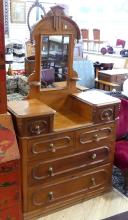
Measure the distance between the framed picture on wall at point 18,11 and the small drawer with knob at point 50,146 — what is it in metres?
6.33

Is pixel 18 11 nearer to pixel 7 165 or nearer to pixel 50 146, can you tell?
pixel 50 146

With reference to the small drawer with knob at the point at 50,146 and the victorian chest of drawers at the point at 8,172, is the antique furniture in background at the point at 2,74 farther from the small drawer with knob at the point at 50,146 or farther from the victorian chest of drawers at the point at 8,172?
the small drawer with knob at the point at 50,146

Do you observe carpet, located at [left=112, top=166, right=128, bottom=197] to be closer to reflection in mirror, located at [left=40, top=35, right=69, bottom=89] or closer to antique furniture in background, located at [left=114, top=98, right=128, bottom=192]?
antique furniture in background, located at [left=114, top=98, right=128, bottom=192]

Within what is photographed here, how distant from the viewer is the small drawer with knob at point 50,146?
74.3 inches

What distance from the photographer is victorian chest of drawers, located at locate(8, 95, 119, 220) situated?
73.5 inches

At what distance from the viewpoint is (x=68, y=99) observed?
230 cm

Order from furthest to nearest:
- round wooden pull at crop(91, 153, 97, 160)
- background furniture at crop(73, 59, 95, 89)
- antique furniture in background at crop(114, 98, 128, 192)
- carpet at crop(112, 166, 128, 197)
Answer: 1. background furniture at crop(73, 59, 95, 89)
2. carpet at crop(112, 166, 128, 197)
3. antique furniture in background at crop(114, 98, 128, 192)
4. round wooden pull at crop(91, 153, 97, 160)

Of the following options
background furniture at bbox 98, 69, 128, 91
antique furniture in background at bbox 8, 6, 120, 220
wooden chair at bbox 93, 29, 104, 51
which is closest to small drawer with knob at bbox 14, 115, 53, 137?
antique furniture in background at bbox 8, 6, 120, 220

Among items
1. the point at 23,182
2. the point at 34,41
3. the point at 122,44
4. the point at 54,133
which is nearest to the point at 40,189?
the point at 23,182

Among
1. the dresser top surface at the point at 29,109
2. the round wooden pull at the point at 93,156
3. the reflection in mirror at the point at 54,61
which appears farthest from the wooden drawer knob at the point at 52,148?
the reflection in mirror at the point at 54,61

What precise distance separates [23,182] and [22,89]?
2.05 meters

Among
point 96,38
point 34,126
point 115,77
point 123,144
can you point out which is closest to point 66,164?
point 34,126

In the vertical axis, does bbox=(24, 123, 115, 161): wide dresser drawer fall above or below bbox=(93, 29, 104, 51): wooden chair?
below

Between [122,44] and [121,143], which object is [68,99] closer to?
[121,143]
